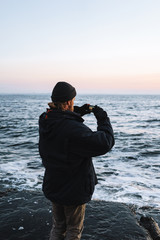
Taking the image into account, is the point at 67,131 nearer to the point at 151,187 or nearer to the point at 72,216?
the point at 72,216

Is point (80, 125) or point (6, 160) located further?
point (6, 160)

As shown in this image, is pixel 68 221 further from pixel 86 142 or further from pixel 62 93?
pixel 62 93

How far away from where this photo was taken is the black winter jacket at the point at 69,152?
2123mm

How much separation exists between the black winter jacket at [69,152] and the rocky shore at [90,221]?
1.79 meters

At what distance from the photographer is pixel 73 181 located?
7.44ft

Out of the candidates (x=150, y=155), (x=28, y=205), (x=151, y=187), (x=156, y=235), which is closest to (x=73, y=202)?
(x=156, y=235)

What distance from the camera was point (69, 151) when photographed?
2.18 meters

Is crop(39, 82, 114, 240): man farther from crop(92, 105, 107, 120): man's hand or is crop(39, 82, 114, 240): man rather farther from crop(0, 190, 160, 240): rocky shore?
crop(0, 190, 160, 240): rocky shore

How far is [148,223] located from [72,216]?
2.33 metres

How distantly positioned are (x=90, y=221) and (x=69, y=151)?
2.60 m

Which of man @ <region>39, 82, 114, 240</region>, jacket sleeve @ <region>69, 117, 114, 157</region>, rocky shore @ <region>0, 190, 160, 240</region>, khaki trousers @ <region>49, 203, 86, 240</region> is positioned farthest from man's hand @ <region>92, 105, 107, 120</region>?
rocky shore @ <region>0, 190, 160, 240</region>

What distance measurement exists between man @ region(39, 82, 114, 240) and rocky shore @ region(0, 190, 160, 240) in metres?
1.56

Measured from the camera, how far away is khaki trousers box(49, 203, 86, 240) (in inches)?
95.0

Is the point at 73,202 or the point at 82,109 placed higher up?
the point at 82,109
